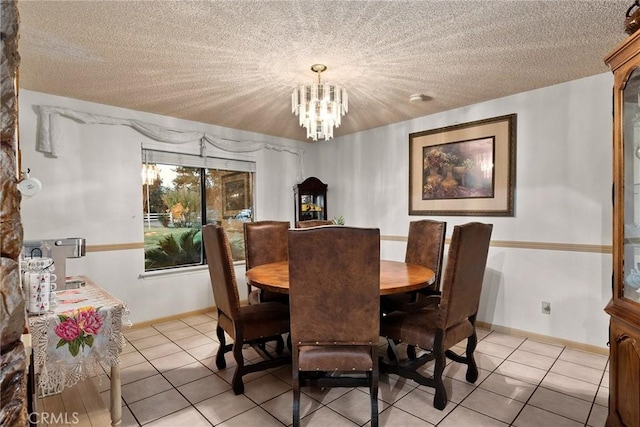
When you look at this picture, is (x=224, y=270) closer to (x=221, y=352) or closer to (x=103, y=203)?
(x=221, y=352)

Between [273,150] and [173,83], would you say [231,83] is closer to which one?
[173,83]

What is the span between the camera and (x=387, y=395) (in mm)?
2229

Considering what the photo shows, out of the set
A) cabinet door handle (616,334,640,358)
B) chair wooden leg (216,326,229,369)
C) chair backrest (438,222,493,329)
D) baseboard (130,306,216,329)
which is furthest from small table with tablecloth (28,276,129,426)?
cabinet door handle (616,334,640,358)

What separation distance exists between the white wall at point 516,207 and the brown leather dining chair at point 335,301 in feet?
7.08

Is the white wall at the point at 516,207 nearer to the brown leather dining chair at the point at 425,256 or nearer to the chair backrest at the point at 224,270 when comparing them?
the brown leather dining chair at the point at 425,256

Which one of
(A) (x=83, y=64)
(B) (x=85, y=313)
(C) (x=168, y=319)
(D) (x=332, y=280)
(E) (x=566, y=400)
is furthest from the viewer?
(C) (x=168, y=319)

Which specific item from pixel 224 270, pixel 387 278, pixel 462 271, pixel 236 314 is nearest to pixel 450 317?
pixel 462 271

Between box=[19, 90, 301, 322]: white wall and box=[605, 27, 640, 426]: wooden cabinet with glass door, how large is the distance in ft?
12.5

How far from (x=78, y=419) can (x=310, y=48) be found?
8.53 ft

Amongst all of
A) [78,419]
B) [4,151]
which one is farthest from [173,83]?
[78,419]

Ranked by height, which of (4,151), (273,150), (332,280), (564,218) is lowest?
(332,280)

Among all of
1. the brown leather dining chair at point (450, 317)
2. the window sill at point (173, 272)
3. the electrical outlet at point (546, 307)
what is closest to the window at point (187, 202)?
the window sill at point (173, 272)

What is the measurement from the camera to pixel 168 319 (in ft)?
12.4

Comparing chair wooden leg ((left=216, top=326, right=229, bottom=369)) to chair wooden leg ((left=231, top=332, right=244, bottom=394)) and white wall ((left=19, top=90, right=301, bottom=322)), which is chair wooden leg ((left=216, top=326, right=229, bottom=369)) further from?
white wall ((left=19, top=90, right=301, bottom=322))
